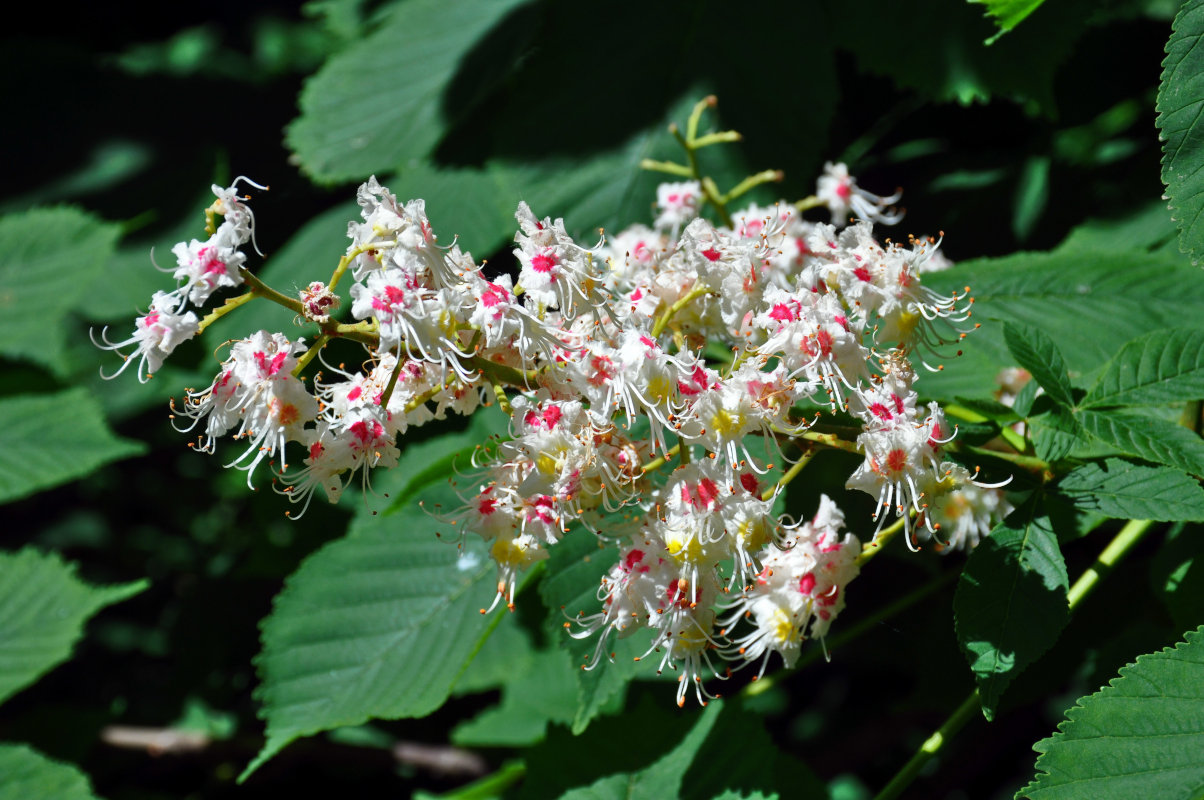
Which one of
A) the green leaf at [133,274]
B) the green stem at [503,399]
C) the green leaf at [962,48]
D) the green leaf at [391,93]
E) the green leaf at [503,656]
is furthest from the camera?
the green leaf at [133,274]

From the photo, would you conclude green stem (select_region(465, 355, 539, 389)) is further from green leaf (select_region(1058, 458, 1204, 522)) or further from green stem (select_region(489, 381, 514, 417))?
green leaf (select_region(1058, 458, 1204, 522))

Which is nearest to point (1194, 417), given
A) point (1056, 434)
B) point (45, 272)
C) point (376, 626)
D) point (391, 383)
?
point (1056, 434)

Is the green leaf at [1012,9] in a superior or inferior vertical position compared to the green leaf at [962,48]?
superior

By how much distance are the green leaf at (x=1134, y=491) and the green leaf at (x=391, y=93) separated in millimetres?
1609

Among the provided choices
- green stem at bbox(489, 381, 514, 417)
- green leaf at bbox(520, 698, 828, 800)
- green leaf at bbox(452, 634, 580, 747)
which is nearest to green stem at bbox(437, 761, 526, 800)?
green leaf at bbox(452, 634, 580, 747)

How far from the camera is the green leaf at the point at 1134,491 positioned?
3.48 feet

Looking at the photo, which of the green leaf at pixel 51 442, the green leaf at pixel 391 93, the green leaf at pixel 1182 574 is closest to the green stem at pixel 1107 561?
the green leaf at pixel 1182 574

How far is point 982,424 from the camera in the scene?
1216mm

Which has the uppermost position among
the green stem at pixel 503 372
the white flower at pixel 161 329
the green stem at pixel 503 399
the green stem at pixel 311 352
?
the white flower at pixel 161 329

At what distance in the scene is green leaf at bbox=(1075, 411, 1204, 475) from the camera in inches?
41.9

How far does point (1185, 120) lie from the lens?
1104 mm

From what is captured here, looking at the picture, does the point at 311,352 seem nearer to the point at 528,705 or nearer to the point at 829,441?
the point at 829,441

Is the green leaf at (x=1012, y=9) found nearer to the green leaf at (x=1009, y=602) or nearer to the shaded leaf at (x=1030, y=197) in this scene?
the green leaf at (x=1009, y=602)

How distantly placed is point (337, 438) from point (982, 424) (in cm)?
78
